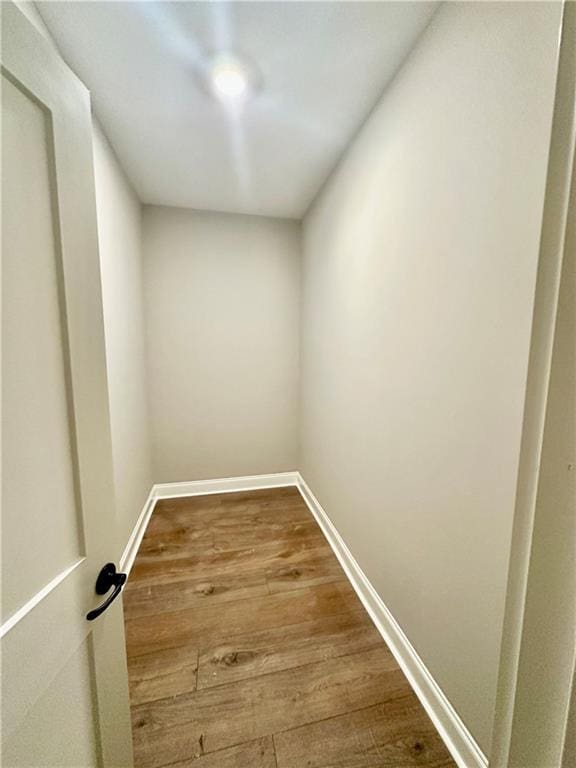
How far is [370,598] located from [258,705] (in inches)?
27.7

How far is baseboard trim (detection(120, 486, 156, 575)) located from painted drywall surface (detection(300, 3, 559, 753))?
4.90 feet

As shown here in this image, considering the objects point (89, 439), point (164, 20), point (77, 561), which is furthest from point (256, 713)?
point (164, 20)

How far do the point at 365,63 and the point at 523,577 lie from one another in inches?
70.9

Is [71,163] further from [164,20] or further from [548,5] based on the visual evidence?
[548,5]

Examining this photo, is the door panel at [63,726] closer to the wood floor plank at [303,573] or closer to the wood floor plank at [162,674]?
the wood floor plank at [162,674]

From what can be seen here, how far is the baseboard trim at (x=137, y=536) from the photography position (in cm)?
179

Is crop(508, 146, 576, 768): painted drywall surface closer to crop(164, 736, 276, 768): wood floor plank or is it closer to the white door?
the white door

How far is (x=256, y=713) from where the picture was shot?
1062 millimetres

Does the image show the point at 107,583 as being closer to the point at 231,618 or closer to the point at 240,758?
the point at 240,758

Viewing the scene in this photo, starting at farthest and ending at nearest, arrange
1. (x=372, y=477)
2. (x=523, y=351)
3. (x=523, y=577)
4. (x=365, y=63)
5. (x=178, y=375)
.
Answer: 1. (x=178, y=375)
2. (x=372, y=477)
3. (x=365, y=63)
4. (x=523, y=351)
5. (x=523, y=577)

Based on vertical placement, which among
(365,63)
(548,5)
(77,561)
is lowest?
(77,561)

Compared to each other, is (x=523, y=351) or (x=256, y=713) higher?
(x=523, y=351)

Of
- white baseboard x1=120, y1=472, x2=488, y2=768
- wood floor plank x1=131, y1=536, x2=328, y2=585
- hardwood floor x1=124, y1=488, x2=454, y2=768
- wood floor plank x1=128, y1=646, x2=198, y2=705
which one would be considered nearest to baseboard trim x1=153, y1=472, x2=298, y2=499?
white baseboard x1=120, y1=472, x2=488, y2=768

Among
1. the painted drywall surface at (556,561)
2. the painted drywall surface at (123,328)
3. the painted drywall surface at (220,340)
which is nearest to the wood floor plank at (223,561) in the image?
the painted drywall surface at (123,328)
